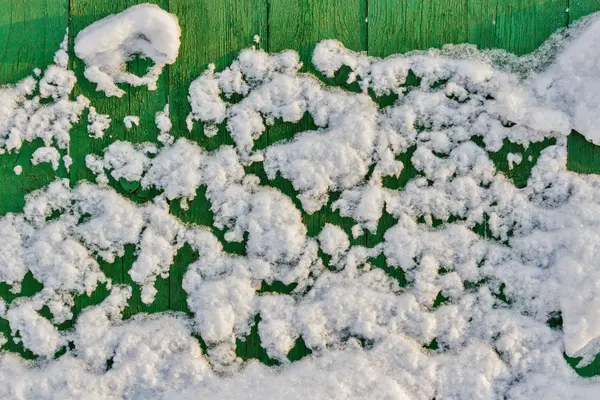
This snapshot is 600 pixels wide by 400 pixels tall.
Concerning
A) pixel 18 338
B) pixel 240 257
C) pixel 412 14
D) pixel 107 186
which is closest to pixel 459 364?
pixel 240 257

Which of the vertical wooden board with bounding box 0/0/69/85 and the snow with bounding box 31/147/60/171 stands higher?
the vertical wooden board with bounding box 0/0/69/85

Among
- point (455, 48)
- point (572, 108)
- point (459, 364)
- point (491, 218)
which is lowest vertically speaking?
point (459, 364)

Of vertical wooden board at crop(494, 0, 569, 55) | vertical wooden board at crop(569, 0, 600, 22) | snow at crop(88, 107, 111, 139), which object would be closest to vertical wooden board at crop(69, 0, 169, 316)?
snow at crop(88, 107, 111, 139)

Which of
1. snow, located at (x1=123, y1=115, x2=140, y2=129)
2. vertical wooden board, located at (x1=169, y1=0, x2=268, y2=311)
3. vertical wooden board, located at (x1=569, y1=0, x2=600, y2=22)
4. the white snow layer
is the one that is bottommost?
the white snow layer

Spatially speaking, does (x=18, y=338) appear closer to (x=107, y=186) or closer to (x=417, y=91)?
(x=107, y=186)

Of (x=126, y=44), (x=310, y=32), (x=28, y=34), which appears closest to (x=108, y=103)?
(x=126, y=44)

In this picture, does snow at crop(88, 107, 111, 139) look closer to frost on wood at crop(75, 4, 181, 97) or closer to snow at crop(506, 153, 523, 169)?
frost on wood at crop(75, 4, 181, 97)

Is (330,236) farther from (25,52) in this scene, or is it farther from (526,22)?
(25,52)
